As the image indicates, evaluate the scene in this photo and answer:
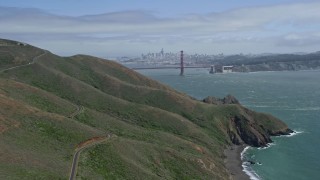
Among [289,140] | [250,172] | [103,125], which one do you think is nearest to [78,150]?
[103,125]

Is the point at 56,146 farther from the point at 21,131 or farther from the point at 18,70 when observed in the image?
the point at 18,70

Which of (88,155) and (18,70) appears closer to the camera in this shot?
(88,155)

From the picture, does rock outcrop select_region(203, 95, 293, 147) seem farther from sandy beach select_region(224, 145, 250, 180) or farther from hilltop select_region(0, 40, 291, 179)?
sandy beach select_region(224, 145, 250, 180)

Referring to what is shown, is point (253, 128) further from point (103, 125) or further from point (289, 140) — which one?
point (103, 125)

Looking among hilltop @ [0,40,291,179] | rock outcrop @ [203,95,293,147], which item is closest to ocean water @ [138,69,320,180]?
rock outcrop @ [203,95,293,147]

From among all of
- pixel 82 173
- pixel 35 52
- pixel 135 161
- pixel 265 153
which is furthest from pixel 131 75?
pixel 82 173

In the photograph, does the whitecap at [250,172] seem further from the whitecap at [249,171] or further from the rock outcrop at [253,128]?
the rock outcrop at [253,128]
